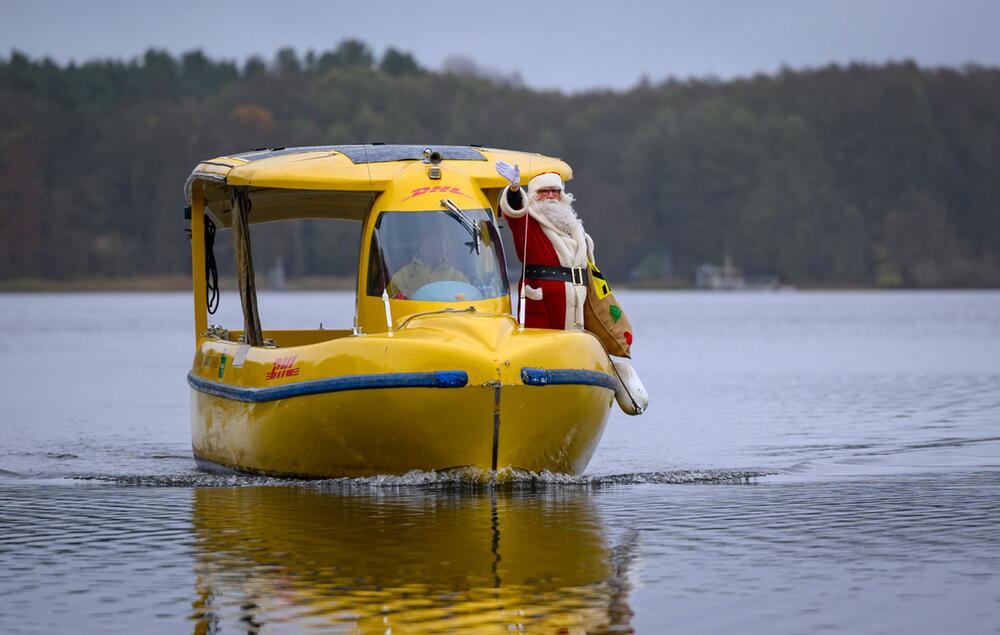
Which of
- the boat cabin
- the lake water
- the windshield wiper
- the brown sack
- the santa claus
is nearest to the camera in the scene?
the lake water

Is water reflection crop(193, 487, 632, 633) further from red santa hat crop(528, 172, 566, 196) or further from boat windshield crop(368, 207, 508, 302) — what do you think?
red santa hat crop(528, 172, 566, 196)

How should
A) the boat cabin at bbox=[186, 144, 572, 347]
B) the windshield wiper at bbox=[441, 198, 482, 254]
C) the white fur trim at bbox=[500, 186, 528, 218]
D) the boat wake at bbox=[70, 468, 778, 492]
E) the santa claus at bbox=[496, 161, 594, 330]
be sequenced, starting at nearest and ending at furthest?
the boat wake at bbox=[70, 468, 778, 492], the boat cabin at bbox=[186, 144, 572, 347], the windshield wiper at bbox=[441, 198, 482, 254], the white fur trim at bbox=[500, 186, 528, 218], the santa claus at bbox=[496, 161, 594, 330]

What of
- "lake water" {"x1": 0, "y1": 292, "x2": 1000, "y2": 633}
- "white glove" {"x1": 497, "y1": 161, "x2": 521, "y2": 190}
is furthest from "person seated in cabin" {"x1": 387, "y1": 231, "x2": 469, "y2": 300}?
"lake water" {"x1": 0, "y1": 292, "x2": 1000, "y2": 633}

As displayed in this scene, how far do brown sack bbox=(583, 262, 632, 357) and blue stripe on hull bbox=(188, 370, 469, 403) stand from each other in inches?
105

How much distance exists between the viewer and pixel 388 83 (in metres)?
150

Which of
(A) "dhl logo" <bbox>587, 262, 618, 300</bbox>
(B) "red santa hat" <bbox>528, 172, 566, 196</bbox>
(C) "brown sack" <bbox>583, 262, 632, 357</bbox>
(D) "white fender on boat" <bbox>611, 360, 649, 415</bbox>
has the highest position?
(B) "red santa hat" <bbox>528, 172, 566, 196</bbox>

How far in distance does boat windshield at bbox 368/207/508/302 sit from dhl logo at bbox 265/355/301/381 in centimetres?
102

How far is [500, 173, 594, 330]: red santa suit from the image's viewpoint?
1600 cm

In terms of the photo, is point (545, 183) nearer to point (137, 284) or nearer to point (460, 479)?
point (460, 479)

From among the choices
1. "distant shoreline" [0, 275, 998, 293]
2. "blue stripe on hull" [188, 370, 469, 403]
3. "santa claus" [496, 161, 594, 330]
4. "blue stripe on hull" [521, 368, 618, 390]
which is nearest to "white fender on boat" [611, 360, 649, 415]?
"santa claus" [496, 161, 594, 330]

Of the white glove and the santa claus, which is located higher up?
the white glove

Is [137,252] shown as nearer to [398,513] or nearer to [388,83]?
[388,83]

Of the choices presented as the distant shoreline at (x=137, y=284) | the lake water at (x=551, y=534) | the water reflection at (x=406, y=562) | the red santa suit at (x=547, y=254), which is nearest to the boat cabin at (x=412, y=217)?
the red santa suit at (x=547, y=254)

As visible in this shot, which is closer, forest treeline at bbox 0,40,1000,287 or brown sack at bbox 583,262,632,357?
brown sack at bbox 583,262,632,357
